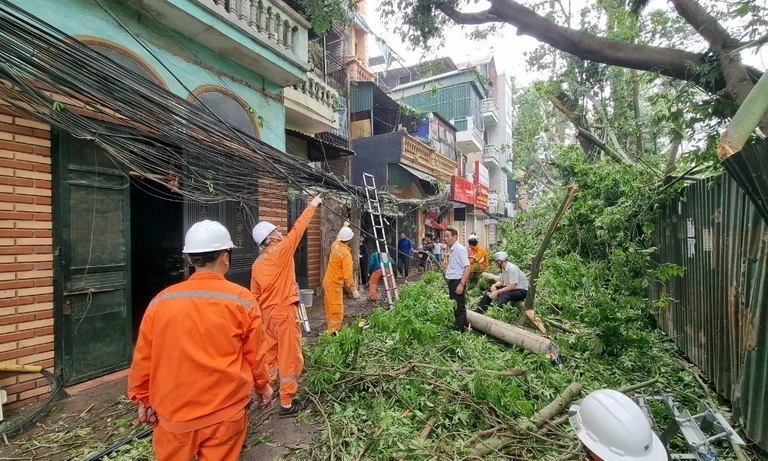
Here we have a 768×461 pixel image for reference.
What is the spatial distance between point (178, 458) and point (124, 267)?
2.92 meters

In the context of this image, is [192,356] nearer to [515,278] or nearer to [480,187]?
[515,278]

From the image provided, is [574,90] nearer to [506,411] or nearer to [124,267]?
[506,411]

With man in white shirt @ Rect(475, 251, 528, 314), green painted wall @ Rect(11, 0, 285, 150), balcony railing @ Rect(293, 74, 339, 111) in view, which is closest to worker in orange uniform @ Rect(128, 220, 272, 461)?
green painted wall @ Rect(11, 0, 285, 150)

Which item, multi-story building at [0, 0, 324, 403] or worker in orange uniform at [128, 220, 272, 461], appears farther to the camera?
multi-story building at [0, 0, 324, 403]

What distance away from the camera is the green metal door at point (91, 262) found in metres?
3.44

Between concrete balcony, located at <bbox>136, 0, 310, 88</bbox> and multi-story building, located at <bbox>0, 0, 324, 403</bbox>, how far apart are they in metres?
0.02

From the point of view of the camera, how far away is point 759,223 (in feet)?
8.77

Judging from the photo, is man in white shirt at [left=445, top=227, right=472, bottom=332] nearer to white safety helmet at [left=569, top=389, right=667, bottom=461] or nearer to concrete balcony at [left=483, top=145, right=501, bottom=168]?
white safety helmet at [left=569, top=389, right=667, bottom=461]

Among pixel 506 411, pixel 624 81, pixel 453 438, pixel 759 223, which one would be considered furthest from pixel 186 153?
pixel 624 81

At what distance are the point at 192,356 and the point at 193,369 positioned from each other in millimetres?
75

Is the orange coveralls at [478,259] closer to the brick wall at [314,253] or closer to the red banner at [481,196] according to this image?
the brick wall at [314,253]

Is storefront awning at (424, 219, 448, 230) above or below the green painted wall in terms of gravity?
below

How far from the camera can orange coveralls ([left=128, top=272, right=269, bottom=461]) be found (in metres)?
1.80

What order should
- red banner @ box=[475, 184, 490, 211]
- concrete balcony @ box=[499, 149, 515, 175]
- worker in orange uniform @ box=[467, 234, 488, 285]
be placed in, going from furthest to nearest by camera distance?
1. concrete balcony @ box=[499, 149, 515, 175]
2. red banner @ box=[475, 184, 490, 211]
3. worker in orange uniform @ box=[467, 234, 488, 285]
